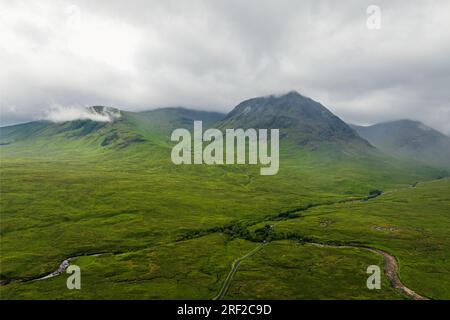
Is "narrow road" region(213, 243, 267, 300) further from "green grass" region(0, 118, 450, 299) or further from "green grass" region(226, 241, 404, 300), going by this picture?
"green grass" region(0, 118, 450, 299)

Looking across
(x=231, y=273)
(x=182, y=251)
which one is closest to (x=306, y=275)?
(x=231, y=273)

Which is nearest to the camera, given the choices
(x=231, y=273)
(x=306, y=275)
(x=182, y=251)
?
(x=306, y=275)

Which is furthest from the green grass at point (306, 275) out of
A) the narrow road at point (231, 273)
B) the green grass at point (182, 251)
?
the narrow road at point (231, 273)

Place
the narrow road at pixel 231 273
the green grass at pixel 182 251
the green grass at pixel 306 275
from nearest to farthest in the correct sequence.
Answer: the green grass at pixel 306 275 < the narrow road at pixel 231 273 < the green grass at pixel 182 251

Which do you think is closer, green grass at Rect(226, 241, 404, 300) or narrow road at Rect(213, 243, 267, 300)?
green grass at Rect(226, 241, 404, 300)

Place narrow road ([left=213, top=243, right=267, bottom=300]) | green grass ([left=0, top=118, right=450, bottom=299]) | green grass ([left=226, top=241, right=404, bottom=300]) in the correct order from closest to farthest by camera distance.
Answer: green grass ([left=226, top=241, right=404, bottom=300])
narrow road ([left=213, top=243, right=267, bottom=300])
green grass ([left=0, top=118, right=450, bottom=299])

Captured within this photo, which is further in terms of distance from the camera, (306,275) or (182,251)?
(182,251)

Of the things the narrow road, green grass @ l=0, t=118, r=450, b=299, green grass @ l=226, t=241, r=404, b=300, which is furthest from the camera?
green grass @ l=0, t=118, r=450, b=299

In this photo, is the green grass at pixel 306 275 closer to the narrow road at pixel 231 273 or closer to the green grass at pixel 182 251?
the green grass at pixel 182 251

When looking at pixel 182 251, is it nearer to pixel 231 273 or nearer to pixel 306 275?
pixel 231 273

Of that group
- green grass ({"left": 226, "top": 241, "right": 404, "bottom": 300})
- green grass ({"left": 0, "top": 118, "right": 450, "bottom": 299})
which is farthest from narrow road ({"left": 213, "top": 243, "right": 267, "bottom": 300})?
Result: green grass ({"left": 0, "top": 118, "right": 450, "bottom": 299})

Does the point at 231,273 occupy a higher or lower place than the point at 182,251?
lower

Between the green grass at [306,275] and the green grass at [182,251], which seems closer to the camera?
the green grass at [306,275]
